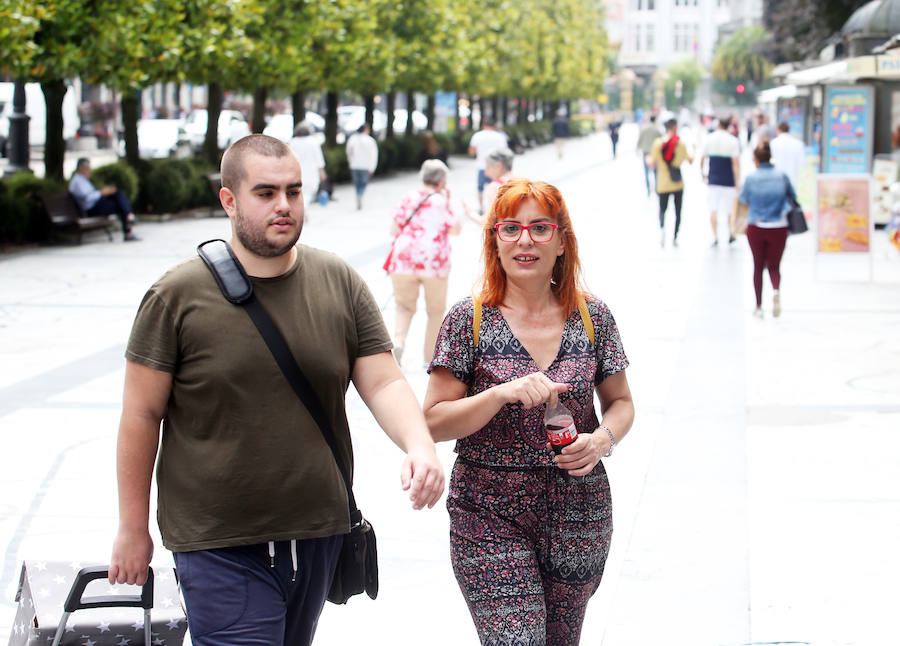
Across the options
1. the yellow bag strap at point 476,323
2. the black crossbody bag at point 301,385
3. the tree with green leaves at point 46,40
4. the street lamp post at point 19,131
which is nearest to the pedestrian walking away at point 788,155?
the tree with green leaves at point 46,40

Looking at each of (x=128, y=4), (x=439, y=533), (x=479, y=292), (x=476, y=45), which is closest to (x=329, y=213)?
(x=128, y=4)

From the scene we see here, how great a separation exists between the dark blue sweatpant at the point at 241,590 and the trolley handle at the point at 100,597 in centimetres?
21

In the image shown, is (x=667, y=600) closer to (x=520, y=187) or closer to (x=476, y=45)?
(x=520, y=187)

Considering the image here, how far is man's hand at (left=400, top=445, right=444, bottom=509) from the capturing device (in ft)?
10.5

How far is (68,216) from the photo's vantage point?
1931 cm

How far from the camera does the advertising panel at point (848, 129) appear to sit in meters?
20.3

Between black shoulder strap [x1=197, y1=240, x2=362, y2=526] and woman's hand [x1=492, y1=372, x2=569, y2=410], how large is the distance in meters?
0.43

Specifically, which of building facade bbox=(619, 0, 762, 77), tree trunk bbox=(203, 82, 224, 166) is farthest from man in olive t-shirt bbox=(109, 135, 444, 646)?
building facade bbox=(619, 0, 762, 77)

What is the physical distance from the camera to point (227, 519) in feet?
10.4

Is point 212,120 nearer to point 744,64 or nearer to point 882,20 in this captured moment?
point 882,20

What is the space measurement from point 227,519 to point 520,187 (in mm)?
1163

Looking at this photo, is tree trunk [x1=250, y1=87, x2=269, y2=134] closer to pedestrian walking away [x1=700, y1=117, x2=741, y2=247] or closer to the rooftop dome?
the rooftop dome

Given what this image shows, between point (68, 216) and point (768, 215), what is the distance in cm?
1081

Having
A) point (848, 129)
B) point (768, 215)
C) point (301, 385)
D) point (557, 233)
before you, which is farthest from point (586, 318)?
point (848, 129)
